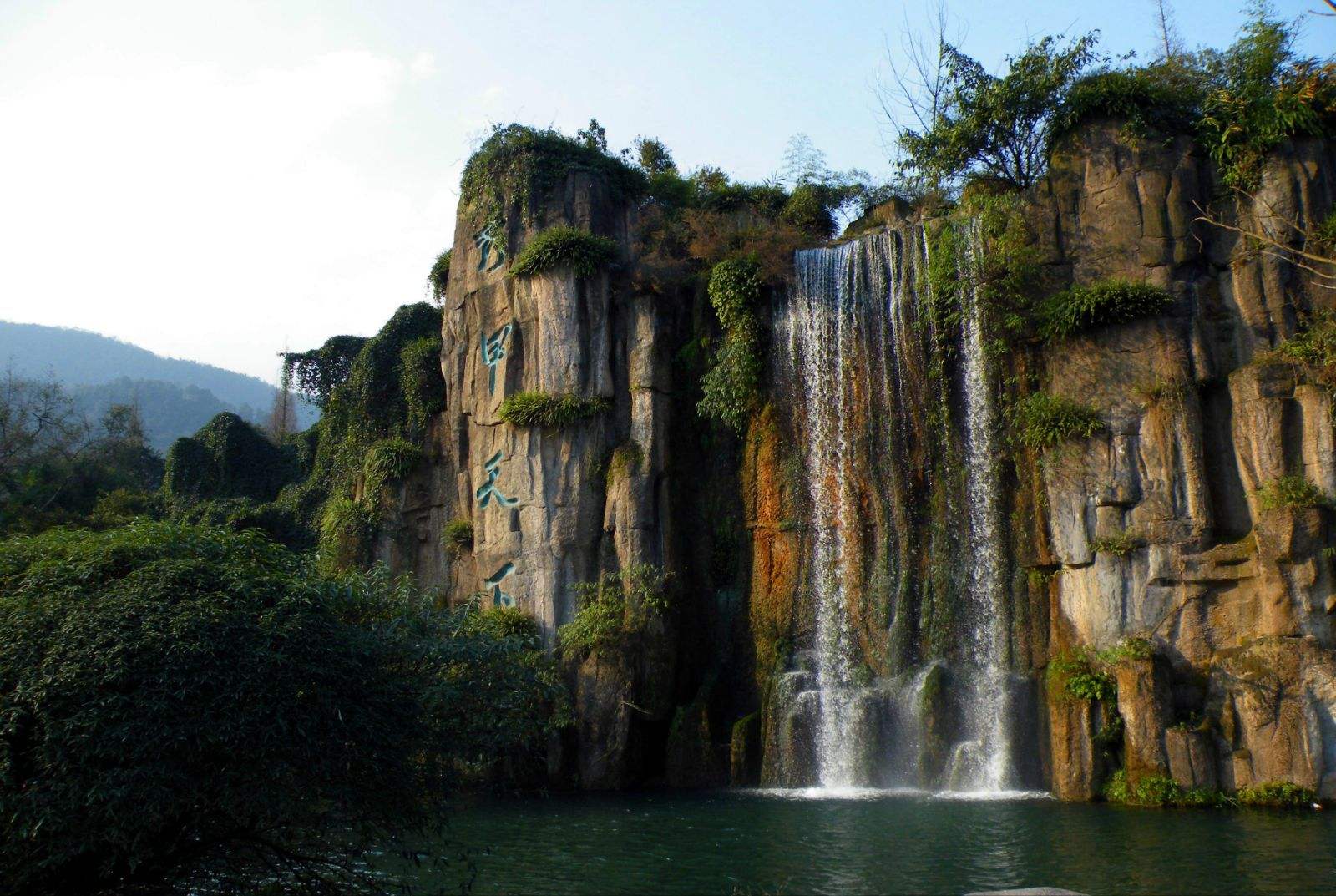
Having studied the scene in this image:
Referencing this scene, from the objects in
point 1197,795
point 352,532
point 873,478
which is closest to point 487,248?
point 352,532

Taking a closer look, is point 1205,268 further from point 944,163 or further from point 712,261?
point 712,261

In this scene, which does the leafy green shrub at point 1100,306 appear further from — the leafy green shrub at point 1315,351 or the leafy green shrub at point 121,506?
the leafy green shrub at point 121,506

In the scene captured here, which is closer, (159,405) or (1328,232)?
(1328,232)

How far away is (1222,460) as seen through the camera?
16125 millimetres

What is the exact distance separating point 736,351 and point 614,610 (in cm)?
529

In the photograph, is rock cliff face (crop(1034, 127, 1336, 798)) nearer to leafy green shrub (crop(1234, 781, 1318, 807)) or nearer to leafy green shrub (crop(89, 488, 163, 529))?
leafy green shrub (crop(1234, 781, 1318, 807))

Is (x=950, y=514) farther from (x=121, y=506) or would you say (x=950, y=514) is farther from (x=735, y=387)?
(x=121, y=506)

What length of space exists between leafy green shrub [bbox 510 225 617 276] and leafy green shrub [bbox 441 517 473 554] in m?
5.43

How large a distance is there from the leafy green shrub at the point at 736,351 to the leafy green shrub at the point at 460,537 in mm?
5779

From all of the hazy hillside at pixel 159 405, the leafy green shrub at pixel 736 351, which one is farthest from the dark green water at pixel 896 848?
the hazy hillside at pixel 159 405

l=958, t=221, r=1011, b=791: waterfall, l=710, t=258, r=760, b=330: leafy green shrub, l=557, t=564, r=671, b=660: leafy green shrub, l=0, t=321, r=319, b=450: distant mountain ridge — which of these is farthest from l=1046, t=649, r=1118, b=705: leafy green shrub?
l=0, t=321, r=319, b=450: distant mountain ridge

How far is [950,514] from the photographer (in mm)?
18234

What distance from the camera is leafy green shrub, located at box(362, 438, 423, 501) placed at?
2403 centimetres

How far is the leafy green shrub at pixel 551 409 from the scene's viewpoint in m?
20.2
